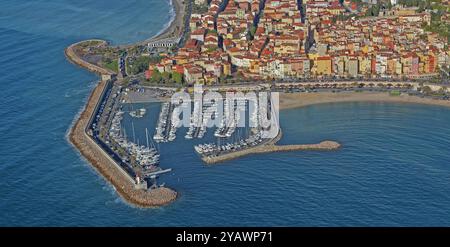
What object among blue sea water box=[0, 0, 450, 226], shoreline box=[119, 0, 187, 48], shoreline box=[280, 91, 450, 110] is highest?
shoreline box=[119, 0, 187, 48]

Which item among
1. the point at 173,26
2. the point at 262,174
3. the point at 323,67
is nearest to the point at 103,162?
the point at 262,174

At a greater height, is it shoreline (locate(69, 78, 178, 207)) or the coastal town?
the coastal town

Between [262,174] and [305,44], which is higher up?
[305,44]

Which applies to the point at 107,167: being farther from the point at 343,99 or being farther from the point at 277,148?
the point at 343,99

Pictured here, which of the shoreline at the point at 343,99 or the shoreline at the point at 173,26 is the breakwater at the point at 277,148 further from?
the shoreline at the point at 173,26

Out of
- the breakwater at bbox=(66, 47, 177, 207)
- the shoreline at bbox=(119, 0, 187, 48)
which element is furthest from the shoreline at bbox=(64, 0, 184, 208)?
the shoreline at bbox=(119, 0, 187, 48)

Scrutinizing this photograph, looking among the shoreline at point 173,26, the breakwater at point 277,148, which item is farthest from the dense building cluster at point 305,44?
the breakwater at point 277,148

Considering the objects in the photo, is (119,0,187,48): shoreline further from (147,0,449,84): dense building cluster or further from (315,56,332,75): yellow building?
(315,56,332,75): yellow building
